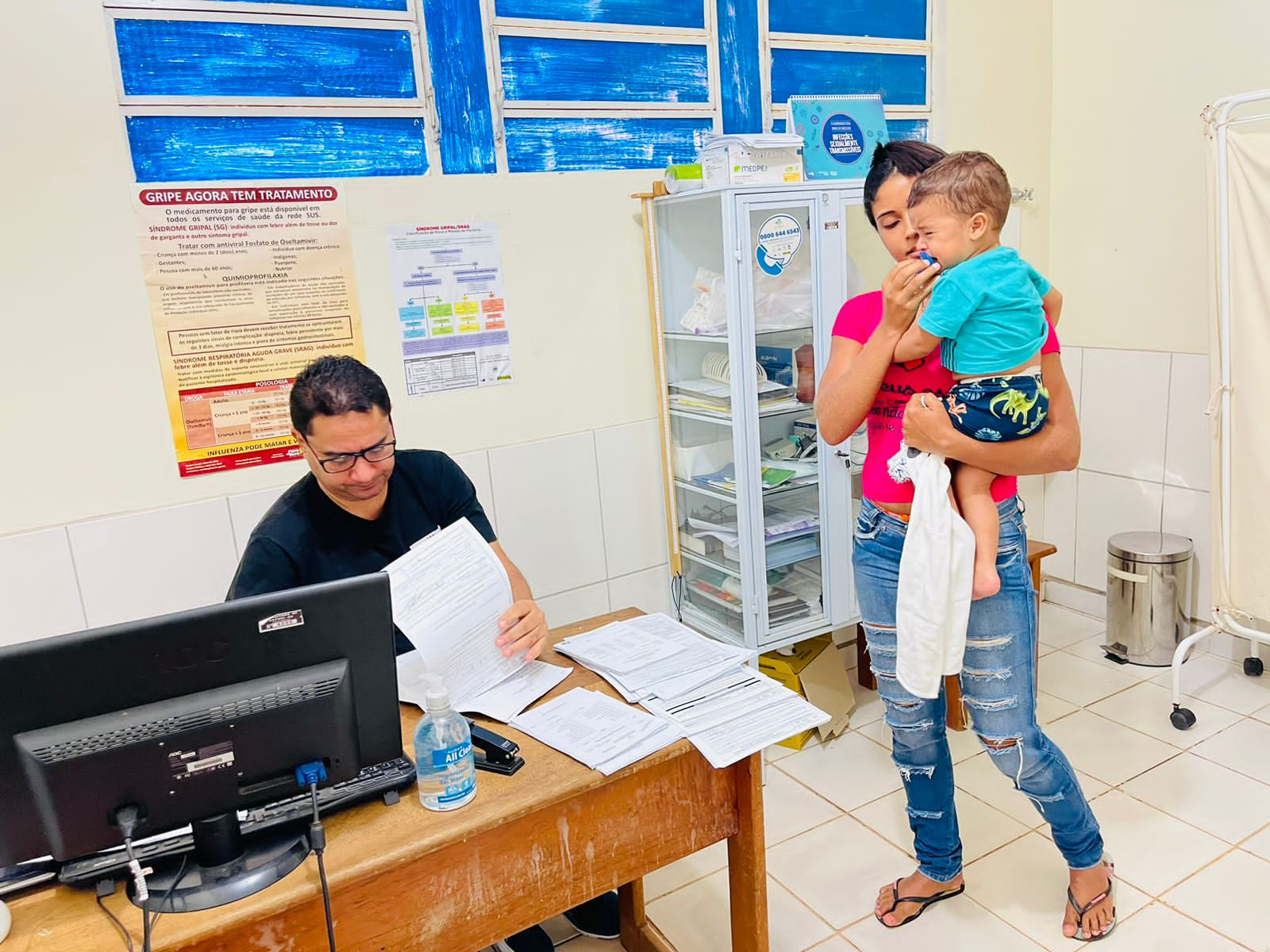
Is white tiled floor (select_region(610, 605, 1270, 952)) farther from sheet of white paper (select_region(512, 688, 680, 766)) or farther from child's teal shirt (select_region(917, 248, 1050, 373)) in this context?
child's teal shirt (select_region(917, 248, 1050, 373))

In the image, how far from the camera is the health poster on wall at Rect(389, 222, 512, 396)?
2395 millimetres

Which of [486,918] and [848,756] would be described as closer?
[486,918]

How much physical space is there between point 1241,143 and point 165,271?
2.82m

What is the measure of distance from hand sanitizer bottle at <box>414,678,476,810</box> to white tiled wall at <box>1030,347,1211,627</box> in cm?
292

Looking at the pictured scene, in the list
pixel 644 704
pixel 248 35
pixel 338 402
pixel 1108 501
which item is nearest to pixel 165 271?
pixel 248 35

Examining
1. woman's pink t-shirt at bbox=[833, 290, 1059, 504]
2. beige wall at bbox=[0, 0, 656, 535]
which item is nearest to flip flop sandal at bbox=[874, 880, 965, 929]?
woman's pink t-shirt at bbox=[833, 290, 1059, 504]

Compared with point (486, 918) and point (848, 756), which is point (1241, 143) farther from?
point (486, 918)

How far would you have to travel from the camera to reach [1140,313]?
331cm

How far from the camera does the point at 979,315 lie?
1640 millimetres

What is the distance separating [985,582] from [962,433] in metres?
0.29

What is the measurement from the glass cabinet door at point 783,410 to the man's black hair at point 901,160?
27.2 inches

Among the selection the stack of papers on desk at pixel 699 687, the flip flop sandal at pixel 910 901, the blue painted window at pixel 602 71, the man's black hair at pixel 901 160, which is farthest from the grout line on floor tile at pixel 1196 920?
the blue painted window at pixel 602 71

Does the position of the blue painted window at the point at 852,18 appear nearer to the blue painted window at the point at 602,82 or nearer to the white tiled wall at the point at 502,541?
the blue painted window at the point at 602,82

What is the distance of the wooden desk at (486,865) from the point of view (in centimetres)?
116
